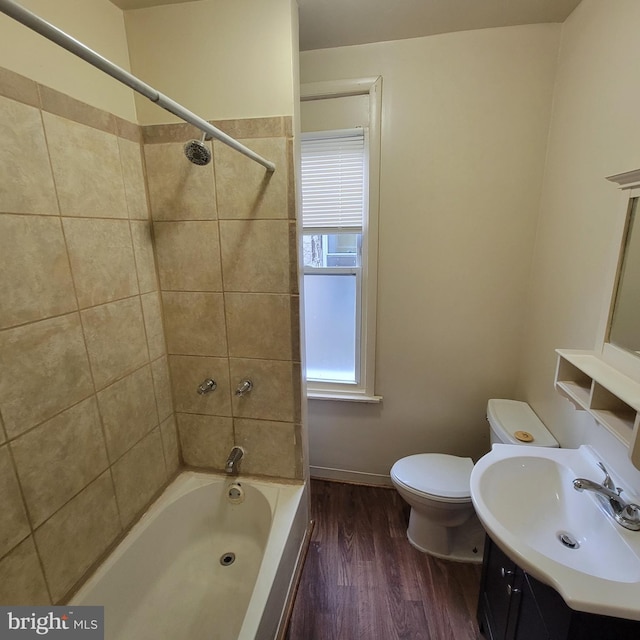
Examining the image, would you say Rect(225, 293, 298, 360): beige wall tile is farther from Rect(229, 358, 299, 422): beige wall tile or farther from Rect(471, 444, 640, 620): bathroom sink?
Rect(471, 444, 640, 620): bathroom sink

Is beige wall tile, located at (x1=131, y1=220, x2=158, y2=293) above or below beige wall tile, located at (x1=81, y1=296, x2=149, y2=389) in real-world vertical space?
above

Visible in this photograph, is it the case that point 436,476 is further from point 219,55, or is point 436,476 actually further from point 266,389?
point 219,55

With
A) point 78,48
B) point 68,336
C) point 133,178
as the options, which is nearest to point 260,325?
point 68,336

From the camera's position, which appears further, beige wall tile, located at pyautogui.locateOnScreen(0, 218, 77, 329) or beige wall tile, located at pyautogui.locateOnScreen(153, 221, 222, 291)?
beige wall tile, located at pyautogui.locateOnScreen(153, 221, 222, 291)

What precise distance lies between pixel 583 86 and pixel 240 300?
1.59 meters

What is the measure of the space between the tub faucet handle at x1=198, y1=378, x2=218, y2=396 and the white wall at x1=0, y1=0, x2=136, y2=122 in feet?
3.68

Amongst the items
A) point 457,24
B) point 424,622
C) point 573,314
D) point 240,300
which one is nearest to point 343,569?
point 424,622

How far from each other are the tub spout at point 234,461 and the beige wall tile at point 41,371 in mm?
685

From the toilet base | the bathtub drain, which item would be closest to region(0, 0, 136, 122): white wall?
the bathtub drain

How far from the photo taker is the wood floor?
1339mm

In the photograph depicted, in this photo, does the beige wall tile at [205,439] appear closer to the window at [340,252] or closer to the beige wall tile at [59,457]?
the beige wall tile at [59,457]

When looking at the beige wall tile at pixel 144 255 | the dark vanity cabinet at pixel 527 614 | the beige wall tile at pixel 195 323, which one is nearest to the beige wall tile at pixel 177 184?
the beige wall tile at pixel 144 255

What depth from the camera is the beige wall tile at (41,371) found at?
0.88 m

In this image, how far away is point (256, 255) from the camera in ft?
4.40
